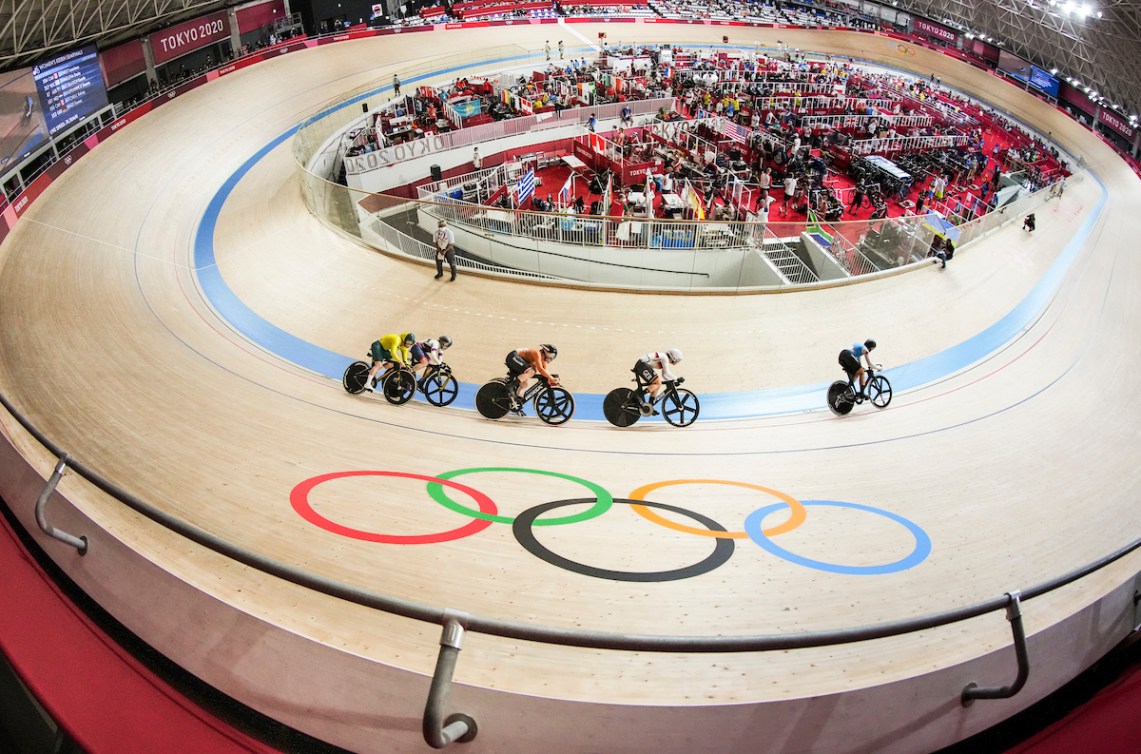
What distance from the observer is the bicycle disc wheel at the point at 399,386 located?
6910mm

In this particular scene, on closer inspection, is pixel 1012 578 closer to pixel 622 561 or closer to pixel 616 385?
pixel 622 561

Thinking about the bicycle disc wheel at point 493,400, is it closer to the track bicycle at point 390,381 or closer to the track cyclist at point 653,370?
the track bicycle at point 390,381

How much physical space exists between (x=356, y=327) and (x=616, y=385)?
3.82 m

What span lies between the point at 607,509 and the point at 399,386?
3240 mm

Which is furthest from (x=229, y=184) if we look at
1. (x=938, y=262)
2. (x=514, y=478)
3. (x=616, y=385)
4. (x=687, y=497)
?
(x=938, y=262)

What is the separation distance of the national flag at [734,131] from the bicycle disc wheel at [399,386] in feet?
56.7

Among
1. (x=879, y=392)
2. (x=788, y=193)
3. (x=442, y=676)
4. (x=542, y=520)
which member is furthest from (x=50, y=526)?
(x=788, y=193)

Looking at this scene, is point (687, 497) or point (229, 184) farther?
point (229, 184)

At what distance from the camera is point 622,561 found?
12.6 ft

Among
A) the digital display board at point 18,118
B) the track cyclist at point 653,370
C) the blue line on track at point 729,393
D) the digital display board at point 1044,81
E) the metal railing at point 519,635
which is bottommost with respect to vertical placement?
the blue line on track at point 729,393

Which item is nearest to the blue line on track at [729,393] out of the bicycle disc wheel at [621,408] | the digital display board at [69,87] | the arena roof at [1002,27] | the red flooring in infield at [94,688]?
the bicycle disc wheel at [621,408]

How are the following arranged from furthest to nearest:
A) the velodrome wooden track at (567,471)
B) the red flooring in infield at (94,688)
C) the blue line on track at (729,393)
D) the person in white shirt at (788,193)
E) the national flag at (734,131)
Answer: the national flag at (734,131) → the person in white shirt at (788,193) → the blue line on track at (729,393) → the velodrome wooden track at (567,471) → the red flooring in infield at (94,688)

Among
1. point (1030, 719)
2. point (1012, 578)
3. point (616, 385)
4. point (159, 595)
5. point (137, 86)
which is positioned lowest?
point (616, 385)

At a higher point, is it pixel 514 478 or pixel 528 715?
pixel 528 715
